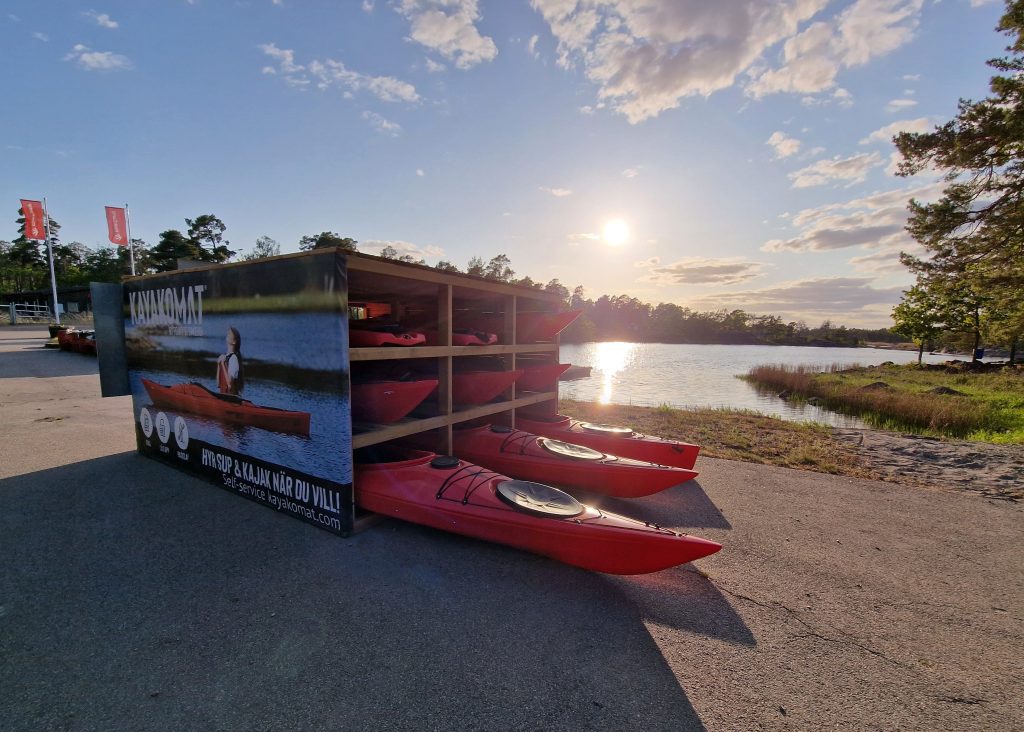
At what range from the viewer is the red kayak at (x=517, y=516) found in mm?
2799

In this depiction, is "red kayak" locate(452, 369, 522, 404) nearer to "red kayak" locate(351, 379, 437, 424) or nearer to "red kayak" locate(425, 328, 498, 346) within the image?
"red kayak" locate(425, 328, 498, 346)

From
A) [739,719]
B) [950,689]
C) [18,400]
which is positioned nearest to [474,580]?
[739,719]

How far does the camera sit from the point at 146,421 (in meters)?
5.71

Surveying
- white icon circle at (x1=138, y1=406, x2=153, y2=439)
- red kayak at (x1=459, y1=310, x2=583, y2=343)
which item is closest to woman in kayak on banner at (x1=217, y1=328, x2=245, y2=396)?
white icon circle at (x1=138, y1=406, x2=153, y2=439)

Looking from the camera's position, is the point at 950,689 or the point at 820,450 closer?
the point at 950,689

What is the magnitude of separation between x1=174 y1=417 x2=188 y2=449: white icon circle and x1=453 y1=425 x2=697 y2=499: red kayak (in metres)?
3.29

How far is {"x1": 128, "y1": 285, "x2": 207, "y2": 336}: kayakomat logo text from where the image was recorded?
4.66 meters

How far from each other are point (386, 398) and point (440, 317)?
3.47 feet

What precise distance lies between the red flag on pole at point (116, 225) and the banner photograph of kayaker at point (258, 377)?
30.2 meters

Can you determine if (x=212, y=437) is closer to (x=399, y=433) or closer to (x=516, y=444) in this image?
(x=399, y=433)

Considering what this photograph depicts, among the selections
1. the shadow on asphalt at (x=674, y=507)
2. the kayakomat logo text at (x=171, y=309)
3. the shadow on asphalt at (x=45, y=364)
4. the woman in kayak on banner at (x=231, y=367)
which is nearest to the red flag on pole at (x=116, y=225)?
the shadow on asphalt at (x=45, y=364)

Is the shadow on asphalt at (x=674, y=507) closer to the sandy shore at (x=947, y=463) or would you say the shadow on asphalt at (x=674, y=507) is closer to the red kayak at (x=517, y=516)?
the red kayak at (x=517, y=516)

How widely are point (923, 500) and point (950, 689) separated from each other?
3650mm

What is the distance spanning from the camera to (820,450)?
698 cm
